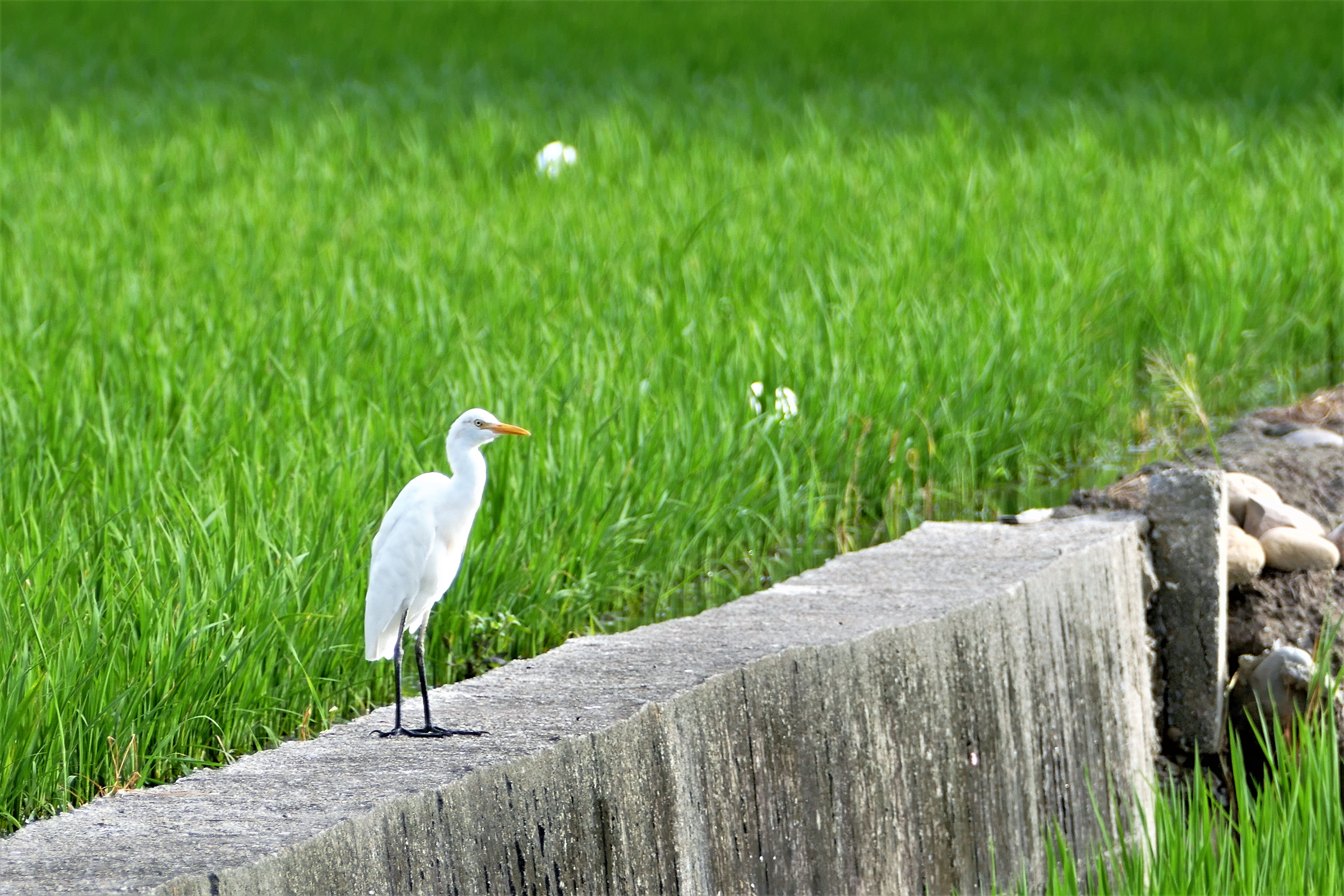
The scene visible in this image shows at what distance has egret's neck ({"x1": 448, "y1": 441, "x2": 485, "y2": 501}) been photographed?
5.60 ft

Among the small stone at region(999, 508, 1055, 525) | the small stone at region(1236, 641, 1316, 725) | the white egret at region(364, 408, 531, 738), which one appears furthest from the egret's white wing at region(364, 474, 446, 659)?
the small stone at region(1236, 641, 1316, 725)

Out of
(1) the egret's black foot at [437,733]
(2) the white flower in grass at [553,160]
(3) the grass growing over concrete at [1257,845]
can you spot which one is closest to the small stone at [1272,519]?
(3) the grass growing over concrete at [1257,845]

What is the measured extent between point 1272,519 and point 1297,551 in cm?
14

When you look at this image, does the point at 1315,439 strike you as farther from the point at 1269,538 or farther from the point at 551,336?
the point at 551,336

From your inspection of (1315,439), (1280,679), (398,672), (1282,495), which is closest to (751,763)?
(398,672)

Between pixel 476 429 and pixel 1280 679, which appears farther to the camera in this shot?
pixel 1280 679

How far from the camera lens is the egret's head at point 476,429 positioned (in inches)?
66.7

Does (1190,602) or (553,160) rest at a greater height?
(553,160)

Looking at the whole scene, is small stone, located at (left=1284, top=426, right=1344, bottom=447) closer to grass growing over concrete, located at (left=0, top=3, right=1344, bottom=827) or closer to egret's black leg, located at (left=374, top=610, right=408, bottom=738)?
grass growing over concrete, located at (left=0, top=3, right=1344, bottom=827)

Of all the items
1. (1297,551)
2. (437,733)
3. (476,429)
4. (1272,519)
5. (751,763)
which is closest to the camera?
(476,429)

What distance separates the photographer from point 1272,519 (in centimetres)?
328

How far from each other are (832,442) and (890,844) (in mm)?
1273

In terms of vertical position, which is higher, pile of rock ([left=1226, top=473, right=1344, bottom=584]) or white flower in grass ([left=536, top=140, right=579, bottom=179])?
white flower in grass ([left=536, top=140, right=579, bottom=179])

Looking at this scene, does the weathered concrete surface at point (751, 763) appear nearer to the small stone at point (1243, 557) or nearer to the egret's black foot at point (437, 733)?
the egret's black foot at point (437, 733)
